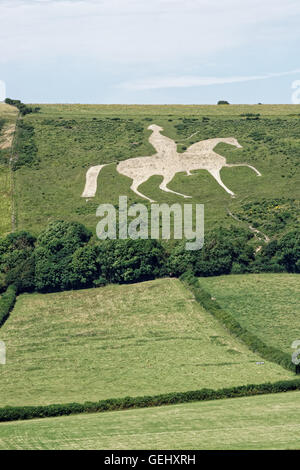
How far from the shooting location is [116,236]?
89.2m

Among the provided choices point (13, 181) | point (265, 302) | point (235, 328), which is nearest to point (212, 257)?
point (265, 302)

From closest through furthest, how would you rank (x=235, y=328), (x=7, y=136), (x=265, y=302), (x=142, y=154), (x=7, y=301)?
(x=235, y=328) → (x=265, y=302) → (x=7, y=301) → (x=142, y=154) → (x=7, y=136)

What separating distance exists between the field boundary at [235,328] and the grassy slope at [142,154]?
15126mm

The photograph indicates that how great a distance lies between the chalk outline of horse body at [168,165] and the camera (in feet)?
350

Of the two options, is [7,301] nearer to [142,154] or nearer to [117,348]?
[117,348]

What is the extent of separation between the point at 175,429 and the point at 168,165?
71.8 m

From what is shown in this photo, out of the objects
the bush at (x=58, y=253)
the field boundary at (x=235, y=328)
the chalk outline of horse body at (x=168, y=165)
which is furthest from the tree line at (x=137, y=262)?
the chalk outline of horse body at (x=168, y=165)

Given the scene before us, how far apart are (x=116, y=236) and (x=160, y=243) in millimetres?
5373

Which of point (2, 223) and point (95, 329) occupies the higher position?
point (2, 223)

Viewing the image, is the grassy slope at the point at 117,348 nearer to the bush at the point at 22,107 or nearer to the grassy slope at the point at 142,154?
the grassy slope at the point at 142,154

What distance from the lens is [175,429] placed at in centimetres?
4216

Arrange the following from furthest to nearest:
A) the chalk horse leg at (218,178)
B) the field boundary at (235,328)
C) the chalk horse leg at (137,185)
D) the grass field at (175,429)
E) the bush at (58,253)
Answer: the chalk horse leg at (218,178) → the chalk horse leg at (137,185) → the bush at (58,253) → the field boundary at (235,328) → the grass field at (175,429)

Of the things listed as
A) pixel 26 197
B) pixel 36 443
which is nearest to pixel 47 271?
pixel 26 197
